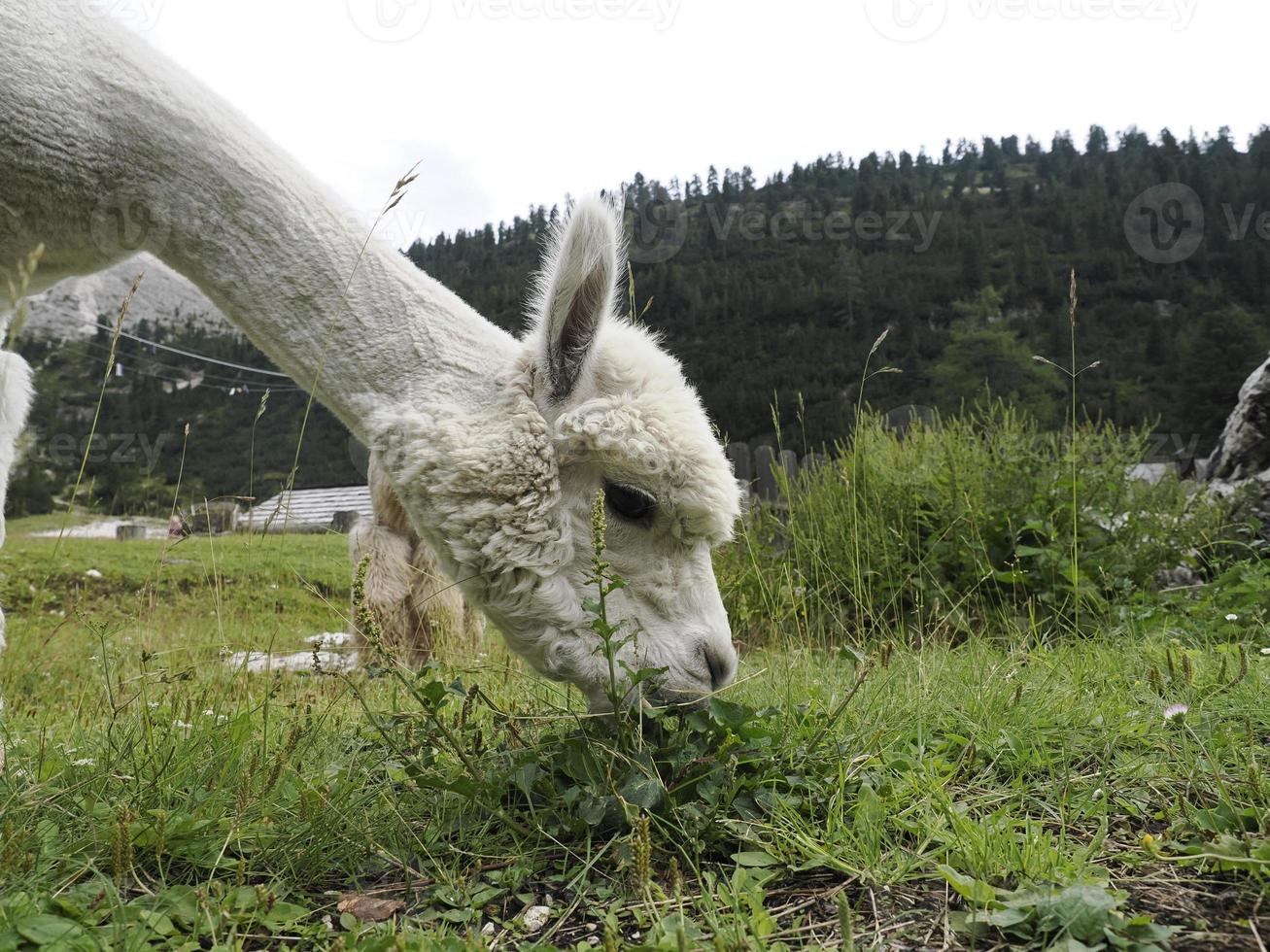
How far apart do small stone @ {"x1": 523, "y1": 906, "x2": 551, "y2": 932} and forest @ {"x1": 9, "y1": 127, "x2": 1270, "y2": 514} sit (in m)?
26.1

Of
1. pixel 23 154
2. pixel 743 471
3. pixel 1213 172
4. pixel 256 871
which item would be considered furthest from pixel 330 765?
pixel 1213 172

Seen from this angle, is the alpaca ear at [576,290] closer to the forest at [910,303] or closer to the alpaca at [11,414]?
the alpaca at [11,414]

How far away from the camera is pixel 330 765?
7.66 ft

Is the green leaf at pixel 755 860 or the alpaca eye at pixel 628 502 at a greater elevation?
the alpaca eye at pixel 628 502

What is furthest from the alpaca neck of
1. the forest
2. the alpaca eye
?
the forest

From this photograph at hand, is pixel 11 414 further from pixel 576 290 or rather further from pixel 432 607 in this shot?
pixel 432 607

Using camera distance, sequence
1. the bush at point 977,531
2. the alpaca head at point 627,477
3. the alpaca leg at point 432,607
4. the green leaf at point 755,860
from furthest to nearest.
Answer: the alpaca leg at point 432,607
the bush at point 977,531
the alpaca head at point 627,477
the green leaf at point 755,860

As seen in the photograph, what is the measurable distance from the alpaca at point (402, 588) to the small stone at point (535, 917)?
3.48 meters

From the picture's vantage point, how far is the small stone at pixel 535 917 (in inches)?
63.8

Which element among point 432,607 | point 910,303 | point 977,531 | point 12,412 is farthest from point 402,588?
point 910,303

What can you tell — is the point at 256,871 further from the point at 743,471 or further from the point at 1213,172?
the point at 1213,172

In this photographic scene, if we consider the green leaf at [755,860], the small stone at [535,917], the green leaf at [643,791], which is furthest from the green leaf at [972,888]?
the small stone at [535,917]

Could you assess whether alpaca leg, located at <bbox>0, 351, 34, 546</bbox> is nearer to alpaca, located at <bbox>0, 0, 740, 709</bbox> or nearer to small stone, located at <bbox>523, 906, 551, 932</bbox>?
alpaca, located at <bbox>0, 0, 740, 709</bbox>

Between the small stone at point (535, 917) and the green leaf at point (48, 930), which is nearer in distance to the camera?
the green leaf at point (48, 930)
